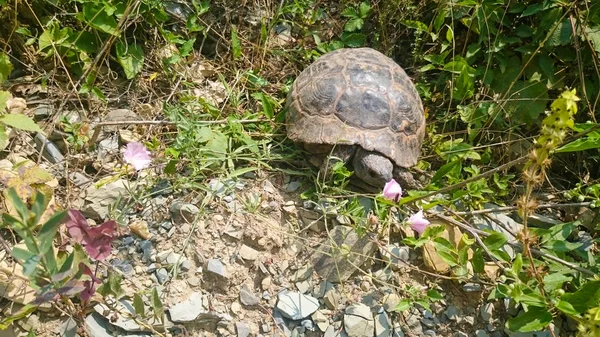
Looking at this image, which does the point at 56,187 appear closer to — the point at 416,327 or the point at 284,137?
the point at 284,137

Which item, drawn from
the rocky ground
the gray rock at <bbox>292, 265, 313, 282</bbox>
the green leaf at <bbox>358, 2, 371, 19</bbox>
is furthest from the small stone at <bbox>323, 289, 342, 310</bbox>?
the green leaf at <bbox>358, 2, 371, 19</bbox>

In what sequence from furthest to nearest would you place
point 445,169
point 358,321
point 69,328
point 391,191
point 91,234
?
point 445,169, point 391,191, point 358,321, point 69,328, point 91,234

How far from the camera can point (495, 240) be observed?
229 cm

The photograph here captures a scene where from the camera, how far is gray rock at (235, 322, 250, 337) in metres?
2.22

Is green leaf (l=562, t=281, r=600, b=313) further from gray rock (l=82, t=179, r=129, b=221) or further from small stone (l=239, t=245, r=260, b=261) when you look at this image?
gray rock (l=82, t=179, r=129, b=221)

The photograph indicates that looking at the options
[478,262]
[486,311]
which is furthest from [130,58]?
[486,311]

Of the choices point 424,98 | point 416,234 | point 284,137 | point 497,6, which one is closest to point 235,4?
point 284,137

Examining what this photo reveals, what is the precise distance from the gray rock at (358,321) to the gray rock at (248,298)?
0.38 meters

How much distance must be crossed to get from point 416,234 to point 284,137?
86 cm

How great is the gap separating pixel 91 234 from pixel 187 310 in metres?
0.50

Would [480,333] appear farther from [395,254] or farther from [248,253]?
[248,253]

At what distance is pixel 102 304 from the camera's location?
2.15 meters

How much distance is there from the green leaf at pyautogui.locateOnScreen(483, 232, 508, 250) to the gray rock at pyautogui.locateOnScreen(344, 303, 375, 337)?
570 mm

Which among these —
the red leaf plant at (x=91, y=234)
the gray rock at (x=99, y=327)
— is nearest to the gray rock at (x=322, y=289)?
the gray rock at (x=99, y=327)
